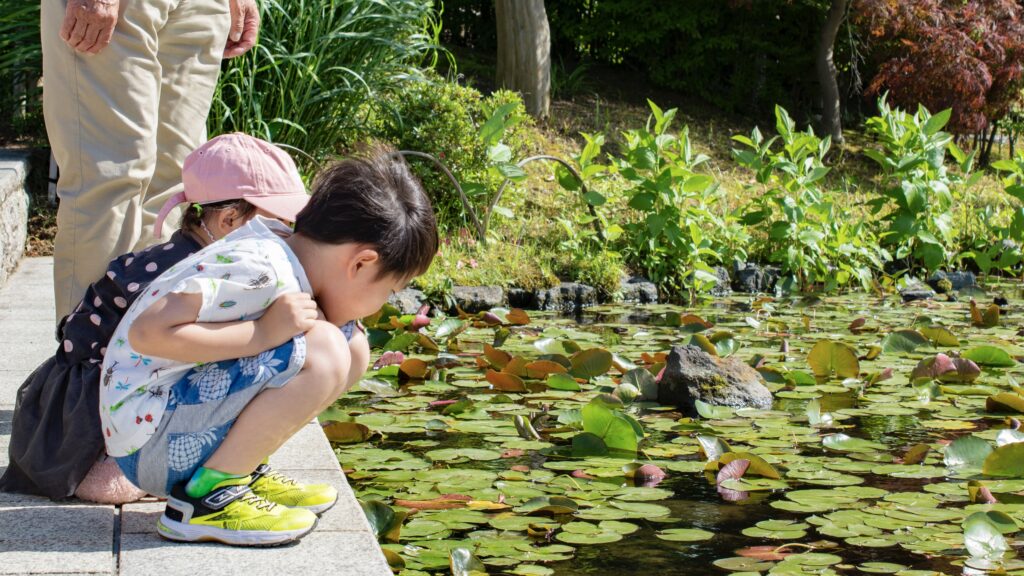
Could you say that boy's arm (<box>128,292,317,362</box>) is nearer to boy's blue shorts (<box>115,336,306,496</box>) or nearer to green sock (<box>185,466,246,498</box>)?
boy's blue shorts (<box>115,336,306,496</box>)

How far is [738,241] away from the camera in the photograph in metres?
6.26

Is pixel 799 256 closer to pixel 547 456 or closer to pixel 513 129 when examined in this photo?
pixel 513 129

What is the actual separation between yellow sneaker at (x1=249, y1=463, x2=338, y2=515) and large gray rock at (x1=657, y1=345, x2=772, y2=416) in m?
1.60

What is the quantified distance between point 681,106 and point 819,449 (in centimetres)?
818

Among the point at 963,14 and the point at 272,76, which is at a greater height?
the point at 963,14

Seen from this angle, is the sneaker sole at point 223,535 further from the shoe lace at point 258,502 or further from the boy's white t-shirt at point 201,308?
the boy's white t-shirt at point 201,308

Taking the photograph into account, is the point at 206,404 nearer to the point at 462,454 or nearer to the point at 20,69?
the point at 462,454

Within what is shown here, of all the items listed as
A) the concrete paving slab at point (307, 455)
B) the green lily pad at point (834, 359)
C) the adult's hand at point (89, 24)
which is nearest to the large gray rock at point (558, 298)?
the green lily pad at point (834, 359)

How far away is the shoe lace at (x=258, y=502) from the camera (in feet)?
6.28

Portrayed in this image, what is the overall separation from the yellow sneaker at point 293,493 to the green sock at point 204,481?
13 cm

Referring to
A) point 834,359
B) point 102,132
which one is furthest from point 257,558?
Result: point 834,359

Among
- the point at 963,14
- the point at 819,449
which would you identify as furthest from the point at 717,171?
the point at 819,449

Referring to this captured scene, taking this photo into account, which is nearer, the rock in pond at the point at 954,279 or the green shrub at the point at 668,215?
the green shrub at the point at 668,215

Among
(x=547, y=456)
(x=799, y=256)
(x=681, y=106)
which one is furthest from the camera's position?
(x=681, y=106)
